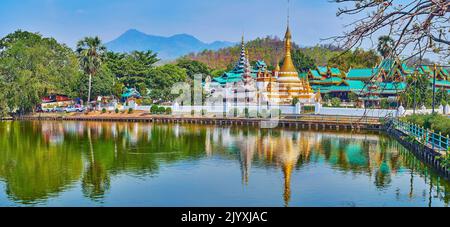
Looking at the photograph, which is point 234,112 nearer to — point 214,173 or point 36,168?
point 214,173

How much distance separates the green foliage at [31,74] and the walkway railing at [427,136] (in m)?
37.5

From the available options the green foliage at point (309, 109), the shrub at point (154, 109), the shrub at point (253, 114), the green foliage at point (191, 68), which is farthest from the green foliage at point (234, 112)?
the green foliage at point (191, 68)

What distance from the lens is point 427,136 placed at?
23.8 metres

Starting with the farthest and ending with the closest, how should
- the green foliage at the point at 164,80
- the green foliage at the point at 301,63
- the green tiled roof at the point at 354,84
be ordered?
the green foliage at the point at 301,63 → the green foliage at the point at 164,80 → the green tiled roof at the point at 354,84

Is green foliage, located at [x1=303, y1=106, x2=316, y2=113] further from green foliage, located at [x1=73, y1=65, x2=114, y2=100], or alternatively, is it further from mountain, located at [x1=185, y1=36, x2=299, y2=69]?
mountain, located at [x1=185, y1=36, x2=299, y2=69]

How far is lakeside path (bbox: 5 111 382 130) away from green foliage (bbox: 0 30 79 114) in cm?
240

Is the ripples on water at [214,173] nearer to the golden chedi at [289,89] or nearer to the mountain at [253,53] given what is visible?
the golden chedi at [289,89]

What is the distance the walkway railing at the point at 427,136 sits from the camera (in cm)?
2061

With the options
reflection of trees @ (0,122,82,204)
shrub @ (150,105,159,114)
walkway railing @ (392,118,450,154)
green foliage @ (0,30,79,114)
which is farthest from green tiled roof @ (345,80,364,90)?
reflection of trees @ (0,122,82,204)

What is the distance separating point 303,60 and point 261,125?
32.3 m

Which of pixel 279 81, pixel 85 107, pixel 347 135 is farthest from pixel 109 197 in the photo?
pixel 85 107

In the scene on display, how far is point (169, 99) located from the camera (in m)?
62.6

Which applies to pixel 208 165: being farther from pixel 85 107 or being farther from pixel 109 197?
pixel 85 107

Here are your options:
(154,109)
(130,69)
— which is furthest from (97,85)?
(154,109)
